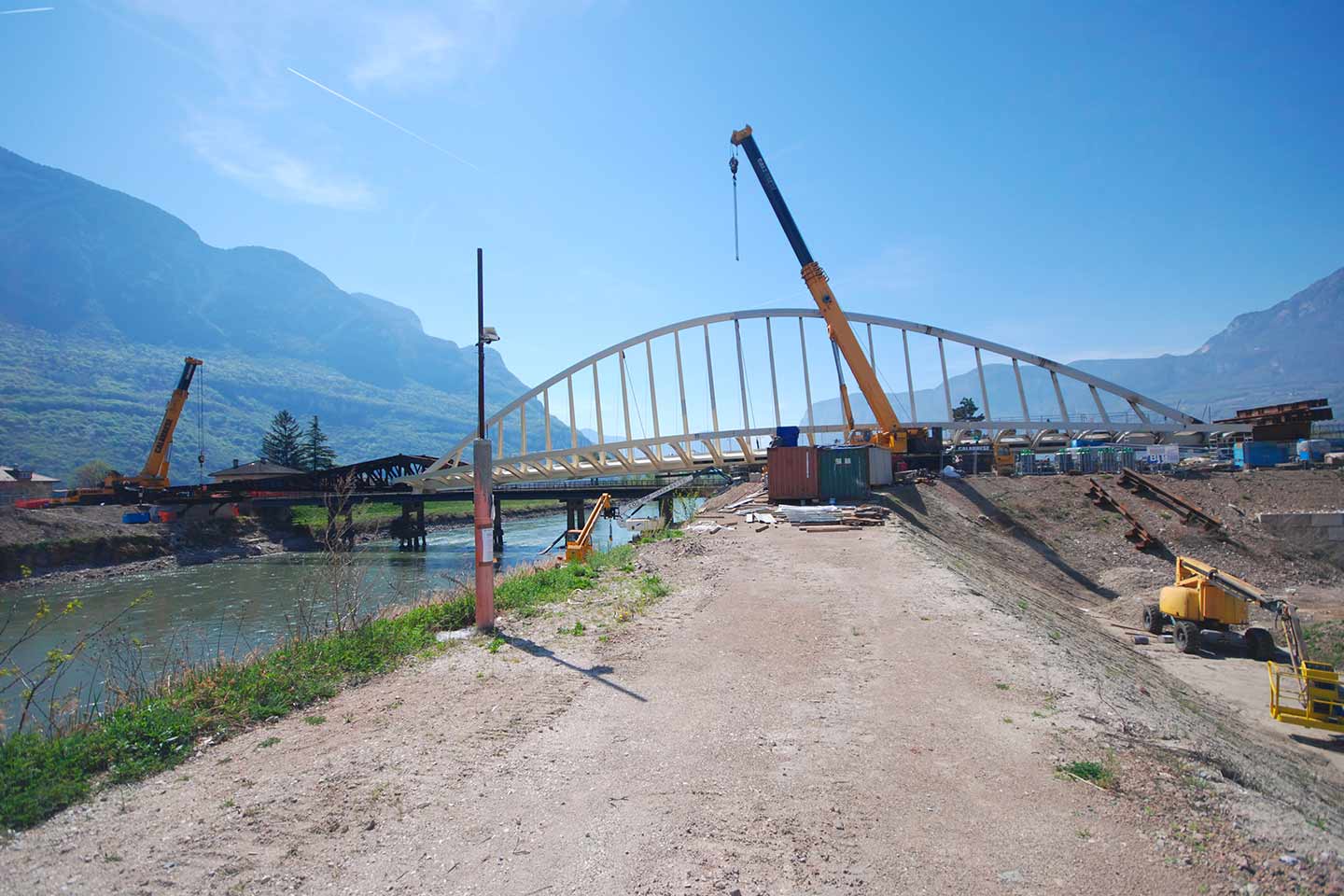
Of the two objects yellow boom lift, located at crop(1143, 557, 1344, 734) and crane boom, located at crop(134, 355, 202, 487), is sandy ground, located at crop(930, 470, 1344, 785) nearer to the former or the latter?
yellow boom lift, located at crop(1143, 557, 1344, 734)

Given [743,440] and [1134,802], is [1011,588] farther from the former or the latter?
[743,440]

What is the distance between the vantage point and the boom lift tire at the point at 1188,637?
17.5m

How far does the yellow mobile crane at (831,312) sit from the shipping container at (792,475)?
45.9ft

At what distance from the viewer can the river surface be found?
14.0 meters

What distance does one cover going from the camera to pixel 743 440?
139ft

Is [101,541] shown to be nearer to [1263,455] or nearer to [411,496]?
[411,496]

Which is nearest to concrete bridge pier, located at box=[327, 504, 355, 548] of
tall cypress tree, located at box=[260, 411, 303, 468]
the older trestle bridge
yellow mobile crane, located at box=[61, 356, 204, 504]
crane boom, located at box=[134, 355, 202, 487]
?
the older trestle bridge

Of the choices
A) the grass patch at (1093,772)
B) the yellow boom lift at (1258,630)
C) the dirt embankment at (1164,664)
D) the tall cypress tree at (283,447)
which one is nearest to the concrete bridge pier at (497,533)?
the dirt embankment at (1164,664)

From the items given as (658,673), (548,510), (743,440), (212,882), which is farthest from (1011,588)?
(548,510)

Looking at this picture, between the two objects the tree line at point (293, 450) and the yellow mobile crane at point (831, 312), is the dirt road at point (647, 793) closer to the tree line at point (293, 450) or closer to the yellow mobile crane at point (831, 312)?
the yellow mobile crane at point (831, 312)

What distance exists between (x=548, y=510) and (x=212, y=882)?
9510 centimetres

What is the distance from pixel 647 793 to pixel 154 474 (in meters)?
71.3

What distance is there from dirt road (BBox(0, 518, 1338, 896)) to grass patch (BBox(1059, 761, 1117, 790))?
0.45 feet

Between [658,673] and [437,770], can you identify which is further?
[658,673]
